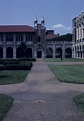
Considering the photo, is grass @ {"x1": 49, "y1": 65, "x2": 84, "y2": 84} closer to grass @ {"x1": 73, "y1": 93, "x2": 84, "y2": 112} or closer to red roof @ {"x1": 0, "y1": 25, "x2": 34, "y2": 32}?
grass @ {"x1": 73, "y1": 93, "x2": 84, "y2": 112}

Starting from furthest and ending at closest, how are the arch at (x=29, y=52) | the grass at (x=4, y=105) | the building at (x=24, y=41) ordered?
the arch at (x=29, y=52)
the building at (x=24, y=41)
the grass at (x=4, y=105)

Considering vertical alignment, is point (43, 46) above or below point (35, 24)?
below

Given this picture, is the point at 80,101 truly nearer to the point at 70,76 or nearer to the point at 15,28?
the point at 70,76

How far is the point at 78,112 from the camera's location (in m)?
8.68

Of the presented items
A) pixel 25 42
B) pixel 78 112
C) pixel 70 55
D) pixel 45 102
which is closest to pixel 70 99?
pixel 45 102

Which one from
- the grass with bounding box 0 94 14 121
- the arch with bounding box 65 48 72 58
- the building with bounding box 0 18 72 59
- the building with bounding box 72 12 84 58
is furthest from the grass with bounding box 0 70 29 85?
the arch with bounding box 65 48 72 58

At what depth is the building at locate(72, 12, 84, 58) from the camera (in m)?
78.5

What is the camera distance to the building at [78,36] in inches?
3092

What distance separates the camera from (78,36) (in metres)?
85.5

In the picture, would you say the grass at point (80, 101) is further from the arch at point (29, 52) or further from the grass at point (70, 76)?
the arch at point (29, 52)

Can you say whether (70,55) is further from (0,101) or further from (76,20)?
(0,101)

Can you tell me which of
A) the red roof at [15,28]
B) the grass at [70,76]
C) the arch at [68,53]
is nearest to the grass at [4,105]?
the grass at [70,76]

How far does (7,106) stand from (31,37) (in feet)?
250

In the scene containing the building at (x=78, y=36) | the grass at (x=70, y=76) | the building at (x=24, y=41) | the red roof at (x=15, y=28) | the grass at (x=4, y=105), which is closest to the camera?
the grass at (x=4, y=105)
